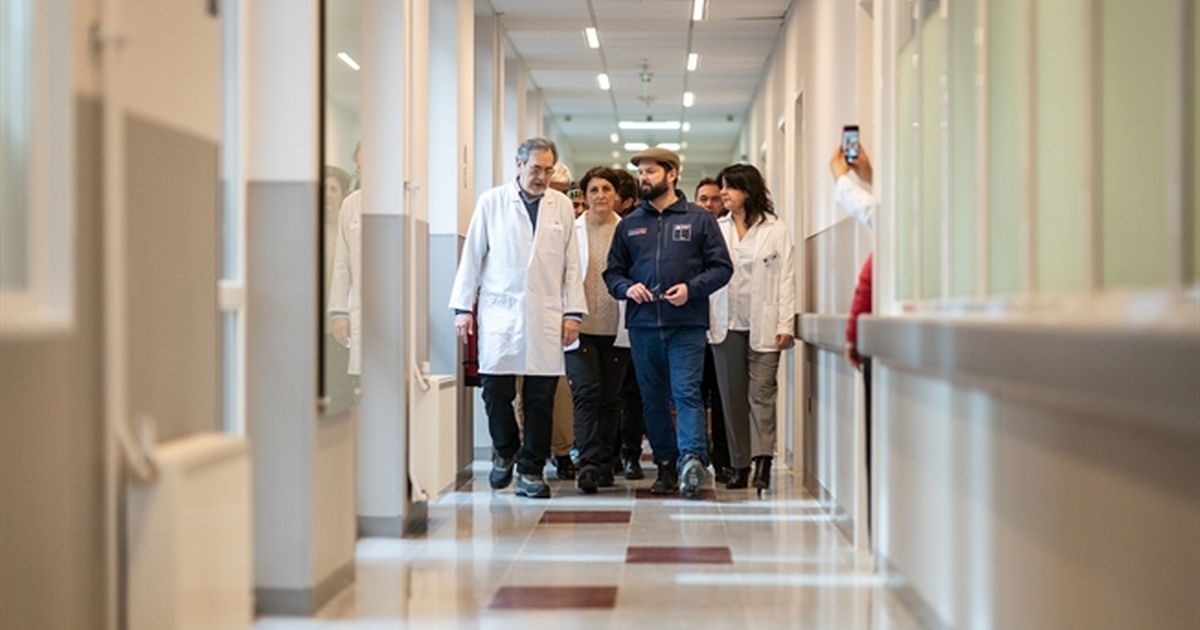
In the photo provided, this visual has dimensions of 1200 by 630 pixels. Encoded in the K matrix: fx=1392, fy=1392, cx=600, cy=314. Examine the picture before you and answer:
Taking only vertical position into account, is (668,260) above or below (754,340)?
above

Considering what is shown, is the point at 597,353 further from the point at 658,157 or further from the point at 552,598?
the point at 552,598

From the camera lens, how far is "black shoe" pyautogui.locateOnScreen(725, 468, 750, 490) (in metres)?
6.99

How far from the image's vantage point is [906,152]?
4207mm

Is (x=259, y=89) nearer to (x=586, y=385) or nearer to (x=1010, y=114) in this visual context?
(x=1010, y=114)

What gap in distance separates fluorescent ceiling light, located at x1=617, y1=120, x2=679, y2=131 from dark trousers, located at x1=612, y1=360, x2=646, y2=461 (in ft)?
29.0

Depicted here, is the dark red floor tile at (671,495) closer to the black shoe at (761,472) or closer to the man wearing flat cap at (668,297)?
the man wearing flat cap at (668,297)

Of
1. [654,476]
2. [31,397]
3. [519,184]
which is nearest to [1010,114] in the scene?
[31,397]

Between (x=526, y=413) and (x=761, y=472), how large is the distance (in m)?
1.22

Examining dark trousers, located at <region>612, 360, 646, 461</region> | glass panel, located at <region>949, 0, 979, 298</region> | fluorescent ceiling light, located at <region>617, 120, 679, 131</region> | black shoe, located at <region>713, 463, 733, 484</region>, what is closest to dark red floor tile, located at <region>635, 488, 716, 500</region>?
black shoe, located at <region>713, 463, 733, 484</region>

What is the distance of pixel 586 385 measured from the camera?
6.83m

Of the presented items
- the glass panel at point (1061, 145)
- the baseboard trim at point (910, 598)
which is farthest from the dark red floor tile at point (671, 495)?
the glass panel at point (1061, 145)

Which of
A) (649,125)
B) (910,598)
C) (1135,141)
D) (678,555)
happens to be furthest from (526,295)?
(649,125)

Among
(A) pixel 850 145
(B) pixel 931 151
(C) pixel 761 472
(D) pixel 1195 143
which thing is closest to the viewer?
(D) pixel 1195 143

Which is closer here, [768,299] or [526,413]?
[526,413]
